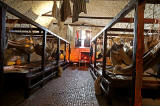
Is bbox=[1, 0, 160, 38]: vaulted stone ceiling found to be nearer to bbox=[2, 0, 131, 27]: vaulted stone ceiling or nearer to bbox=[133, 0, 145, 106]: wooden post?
bbox=[2, 0, 131, 27]: vaulted stone ceiling

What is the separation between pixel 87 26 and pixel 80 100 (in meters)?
6.81

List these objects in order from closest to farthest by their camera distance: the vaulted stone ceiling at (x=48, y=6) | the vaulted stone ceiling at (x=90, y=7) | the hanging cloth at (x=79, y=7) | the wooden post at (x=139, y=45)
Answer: the wooden post at (x=139, y=45), the hanging cloth at (x=79, y=7), the vaulted stone ceiling at (x=90, y=7), the vaulted stone ceiling at (x=48, y=6)

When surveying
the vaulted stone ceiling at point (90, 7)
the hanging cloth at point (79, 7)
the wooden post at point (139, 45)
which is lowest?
the wooden post at point (139, 45)

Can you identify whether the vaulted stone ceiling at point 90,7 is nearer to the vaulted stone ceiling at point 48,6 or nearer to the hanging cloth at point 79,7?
the vaulted stone ceiling at point 48,6

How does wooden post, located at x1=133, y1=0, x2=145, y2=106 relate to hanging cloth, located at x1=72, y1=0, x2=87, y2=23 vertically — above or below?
below

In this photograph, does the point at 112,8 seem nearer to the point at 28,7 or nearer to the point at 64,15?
the point at 64,15

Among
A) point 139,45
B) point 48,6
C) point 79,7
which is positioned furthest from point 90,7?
point 139,45

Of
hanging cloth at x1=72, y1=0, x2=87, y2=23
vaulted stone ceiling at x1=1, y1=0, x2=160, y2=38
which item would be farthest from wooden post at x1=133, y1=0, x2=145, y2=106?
vaulted stone ceiling at x1=1, y1=0, x2=160, y2=38

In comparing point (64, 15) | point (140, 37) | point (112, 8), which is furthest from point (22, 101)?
point (112, 8)

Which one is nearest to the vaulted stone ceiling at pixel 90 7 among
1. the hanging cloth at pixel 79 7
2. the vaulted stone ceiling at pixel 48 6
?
the vaulted stone ceiling at pixel 48 6

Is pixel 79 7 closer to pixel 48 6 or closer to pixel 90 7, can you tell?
pixel 90 7

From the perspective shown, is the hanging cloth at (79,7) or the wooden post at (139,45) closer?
the wooden post at (139,45)

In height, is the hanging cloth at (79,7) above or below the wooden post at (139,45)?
above

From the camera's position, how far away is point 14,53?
2.69m
